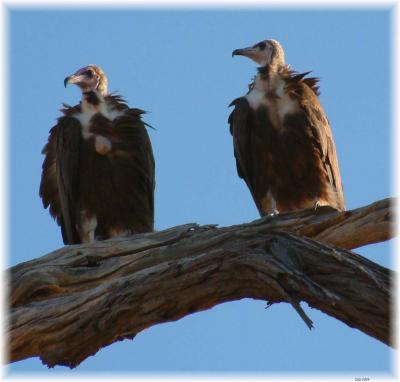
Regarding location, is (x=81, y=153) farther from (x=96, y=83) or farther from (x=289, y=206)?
(x=289, y=206)

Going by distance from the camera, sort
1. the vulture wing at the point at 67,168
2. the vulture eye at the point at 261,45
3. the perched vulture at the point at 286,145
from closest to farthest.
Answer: the perched vulture at the point at 286,145 → the vulture wing at the point at 67,168 → the vulture eye at the point at 261,45

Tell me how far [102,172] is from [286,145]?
1694 mm

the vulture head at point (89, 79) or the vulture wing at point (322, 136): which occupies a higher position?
the vulture head at point (89, 79)

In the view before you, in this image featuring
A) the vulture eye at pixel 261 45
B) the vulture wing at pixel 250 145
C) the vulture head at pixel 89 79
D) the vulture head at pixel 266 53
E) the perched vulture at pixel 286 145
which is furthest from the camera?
the vulture head at pixel 89 79

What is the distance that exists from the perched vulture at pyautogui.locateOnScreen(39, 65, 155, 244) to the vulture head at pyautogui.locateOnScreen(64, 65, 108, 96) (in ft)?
1.22

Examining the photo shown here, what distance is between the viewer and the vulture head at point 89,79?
35.4 ft

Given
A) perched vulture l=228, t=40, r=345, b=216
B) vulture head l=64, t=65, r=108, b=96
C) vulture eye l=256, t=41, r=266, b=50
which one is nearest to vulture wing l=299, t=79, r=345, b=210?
perched vulture l=228, t=40, r=345, b=216

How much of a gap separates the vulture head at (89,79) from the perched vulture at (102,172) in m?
Answer: 0.37

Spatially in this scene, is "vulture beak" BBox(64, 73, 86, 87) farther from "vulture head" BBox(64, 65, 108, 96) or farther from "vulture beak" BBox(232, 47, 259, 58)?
"vulture beak" BBox(232, 47, 259, 58)

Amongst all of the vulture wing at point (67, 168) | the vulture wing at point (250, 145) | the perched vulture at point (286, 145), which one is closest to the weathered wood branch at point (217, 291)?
the perched vulture at point (286, 145)

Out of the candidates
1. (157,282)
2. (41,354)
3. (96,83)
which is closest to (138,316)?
(157,282)

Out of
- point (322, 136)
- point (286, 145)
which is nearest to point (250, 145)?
point (286, 145)

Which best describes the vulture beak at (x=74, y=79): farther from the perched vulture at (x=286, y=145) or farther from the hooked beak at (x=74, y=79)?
the perched vulture at (x=286, y=145)

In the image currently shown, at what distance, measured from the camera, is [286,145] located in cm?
990
